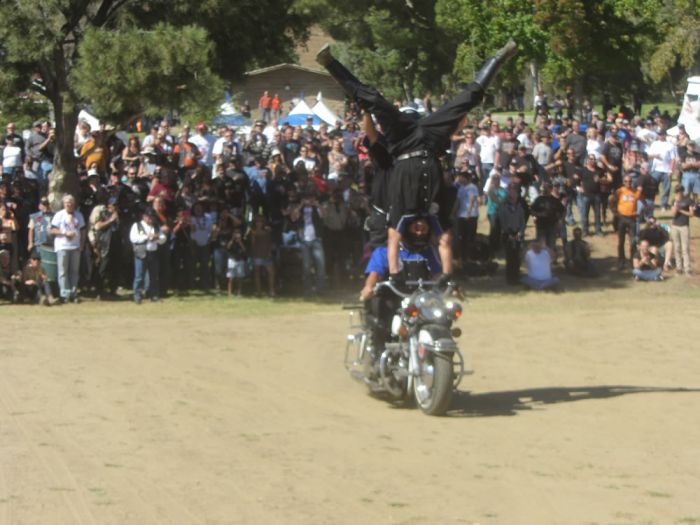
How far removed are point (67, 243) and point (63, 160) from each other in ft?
8.15

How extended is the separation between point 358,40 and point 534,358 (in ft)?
176

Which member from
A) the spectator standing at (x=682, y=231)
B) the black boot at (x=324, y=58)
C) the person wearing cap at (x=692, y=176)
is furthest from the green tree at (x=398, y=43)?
the black boot at (x=324, y=58)

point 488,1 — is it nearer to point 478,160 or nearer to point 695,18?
point 695,18

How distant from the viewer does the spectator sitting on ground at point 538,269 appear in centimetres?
2205

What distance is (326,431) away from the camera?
31.7 feet

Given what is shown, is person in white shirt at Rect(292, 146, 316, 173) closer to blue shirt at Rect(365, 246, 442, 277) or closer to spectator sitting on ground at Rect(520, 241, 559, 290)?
spectator sitting on ground at Rect(520, 241, 559, 290)

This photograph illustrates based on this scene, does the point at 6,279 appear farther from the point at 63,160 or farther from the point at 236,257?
the point at 236,257

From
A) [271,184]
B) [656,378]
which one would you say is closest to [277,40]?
[271,184]

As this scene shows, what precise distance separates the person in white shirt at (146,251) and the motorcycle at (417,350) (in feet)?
29.5

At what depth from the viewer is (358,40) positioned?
66.0 m

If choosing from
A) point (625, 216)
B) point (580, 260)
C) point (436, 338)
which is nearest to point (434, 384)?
point (436, 338)

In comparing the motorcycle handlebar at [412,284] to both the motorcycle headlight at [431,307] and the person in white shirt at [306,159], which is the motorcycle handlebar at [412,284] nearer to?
the motorcycle headlight at [431,307]

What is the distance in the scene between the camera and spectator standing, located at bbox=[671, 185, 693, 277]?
75.5 feet

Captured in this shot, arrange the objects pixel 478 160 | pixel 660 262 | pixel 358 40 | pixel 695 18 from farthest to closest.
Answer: pixel 358 40
pixel 695 18
pixel 478 160
pixel 660 262
